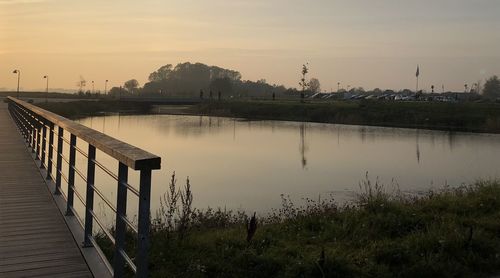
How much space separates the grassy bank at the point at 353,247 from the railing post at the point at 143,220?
1.92 metres

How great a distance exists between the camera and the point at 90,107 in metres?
63.4

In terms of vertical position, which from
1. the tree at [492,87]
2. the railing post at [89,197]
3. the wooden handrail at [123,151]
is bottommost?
the railing post at [89,197]

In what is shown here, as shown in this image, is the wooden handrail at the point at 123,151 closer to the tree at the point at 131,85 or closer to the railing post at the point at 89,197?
the railing post at the point at 89,197

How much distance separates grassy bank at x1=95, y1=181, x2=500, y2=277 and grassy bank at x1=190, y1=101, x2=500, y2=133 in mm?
38595

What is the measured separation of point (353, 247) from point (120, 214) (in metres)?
3.35

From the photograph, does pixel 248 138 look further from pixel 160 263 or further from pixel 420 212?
pixel 160 263

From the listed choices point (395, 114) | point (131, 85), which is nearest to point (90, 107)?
point (395, 114)

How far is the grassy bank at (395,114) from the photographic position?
154 ft

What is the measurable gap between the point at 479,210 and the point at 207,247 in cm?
444

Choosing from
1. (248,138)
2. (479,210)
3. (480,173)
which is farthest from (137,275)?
(248,138)

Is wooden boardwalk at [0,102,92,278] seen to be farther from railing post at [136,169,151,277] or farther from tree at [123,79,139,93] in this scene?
tree at [123,79,139,93]

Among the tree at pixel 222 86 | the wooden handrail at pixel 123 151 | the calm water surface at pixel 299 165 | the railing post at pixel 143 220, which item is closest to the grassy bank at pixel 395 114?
the calm water surface at pixel 299 165

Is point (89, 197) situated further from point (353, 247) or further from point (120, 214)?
point (353, 247)

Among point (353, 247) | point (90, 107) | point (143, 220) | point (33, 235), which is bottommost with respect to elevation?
point (353, 247)
